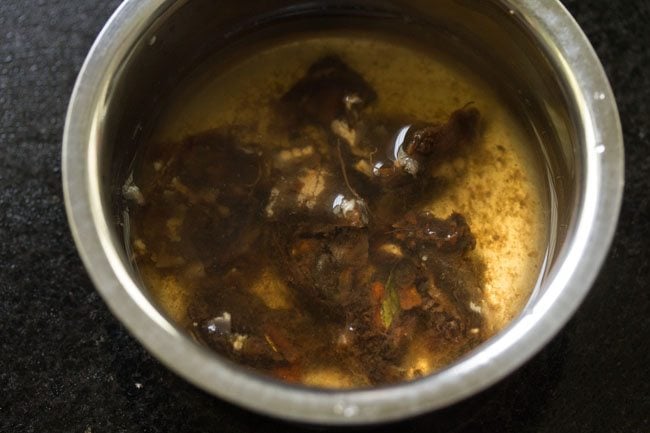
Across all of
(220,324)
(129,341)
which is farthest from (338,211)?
(129,341)

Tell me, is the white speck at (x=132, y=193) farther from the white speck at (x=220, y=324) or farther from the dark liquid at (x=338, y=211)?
the white speck at (x=220, y=324)

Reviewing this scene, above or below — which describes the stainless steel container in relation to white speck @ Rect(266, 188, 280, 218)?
above

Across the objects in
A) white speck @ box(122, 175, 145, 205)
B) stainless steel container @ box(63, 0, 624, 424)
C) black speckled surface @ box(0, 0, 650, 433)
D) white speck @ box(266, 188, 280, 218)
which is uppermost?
stainless steel container @ box(63, 0, 624, 424)

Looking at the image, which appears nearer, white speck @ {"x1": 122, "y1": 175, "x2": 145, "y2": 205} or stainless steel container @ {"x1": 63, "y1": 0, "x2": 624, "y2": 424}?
stainless steel container @ {"x1": 63, "y1": 0, "x2": 624, "y2": 424}

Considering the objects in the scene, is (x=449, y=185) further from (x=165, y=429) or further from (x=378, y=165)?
(x=165, y=429)

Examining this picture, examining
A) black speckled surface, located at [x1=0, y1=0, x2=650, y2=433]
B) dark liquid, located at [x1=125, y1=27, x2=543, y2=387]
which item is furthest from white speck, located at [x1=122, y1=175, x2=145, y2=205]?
black speckled surface, located at [x1=0, y1=0, x2=650, y2=433]

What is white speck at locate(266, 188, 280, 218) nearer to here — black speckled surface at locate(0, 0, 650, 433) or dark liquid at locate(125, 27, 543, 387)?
dark liquid at locate(125, 27, 543, 387)
